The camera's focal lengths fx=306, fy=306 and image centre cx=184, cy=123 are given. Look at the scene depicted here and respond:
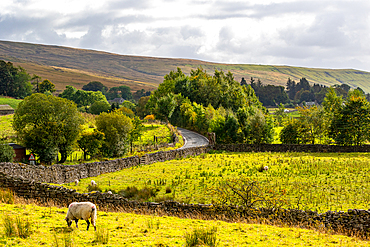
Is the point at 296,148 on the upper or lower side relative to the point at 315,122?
lower

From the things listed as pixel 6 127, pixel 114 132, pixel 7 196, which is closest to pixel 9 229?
pixel 7 196

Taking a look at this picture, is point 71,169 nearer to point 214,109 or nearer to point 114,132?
point 114,132

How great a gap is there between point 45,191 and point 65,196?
1208 millimetres

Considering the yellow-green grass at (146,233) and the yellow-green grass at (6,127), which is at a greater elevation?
the yellow-green grass at (146,233)

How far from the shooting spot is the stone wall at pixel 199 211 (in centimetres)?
1414

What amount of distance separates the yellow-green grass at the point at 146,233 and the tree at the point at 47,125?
76.7ft

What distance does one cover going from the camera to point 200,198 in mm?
21781

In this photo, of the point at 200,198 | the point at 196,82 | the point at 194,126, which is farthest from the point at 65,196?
the point at 196,82

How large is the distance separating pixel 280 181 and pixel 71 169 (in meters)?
19.2

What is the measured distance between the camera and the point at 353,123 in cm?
5822

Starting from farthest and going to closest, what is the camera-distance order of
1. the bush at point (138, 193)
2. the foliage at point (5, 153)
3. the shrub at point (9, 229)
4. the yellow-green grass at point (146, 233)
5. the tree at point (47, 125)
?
the tree at point (47, 125), the foliage at point (5, 153), the bush at point (138, 193), the yellow-green grass at point (146, 233), the shrub at point (9, 229)

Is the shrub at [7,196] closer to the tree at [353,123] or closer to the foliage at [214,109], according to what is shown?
the foliage at [214,109]

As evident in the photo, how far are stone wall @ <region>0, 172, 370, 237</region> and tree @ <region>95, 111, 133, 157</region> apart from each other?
2604cm

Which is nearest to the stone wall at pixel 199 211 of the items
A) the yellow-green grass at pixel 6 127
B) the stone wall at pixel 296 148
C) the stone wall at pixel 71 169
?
the stone wall at pixel 71 169
